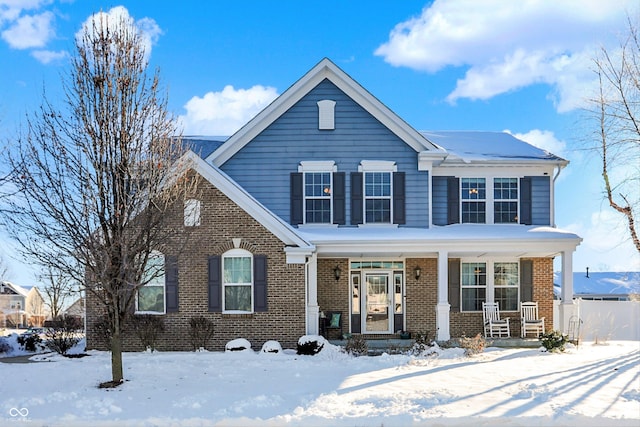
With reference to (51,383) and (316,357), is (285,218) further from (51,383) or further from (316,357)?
(51,383)

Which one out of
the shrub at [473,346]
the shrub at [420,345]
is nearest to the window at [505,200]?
the shrub at [473,346]

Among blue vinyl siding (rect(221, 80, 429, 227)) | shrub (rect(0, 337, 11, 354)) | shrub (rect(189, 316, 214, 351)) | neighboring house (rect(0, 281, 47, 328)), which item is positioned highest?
blue vinyl siding (rect(221, 80, 429, 227))

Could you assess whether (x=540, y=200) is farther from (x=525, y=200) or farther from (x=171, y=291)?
(x=171, y=291)

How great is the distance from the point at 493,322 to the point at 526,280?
1788 millimetres

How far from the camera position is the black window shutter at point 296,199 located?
1659 cm

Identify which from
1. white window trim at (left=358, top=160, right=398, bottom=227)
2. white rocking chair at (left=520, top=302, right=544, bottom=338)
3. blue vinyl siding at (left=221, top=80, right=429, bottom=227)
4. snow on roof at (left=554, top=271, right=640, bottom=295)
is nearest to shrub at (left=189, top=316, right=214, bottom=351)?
blue vinyl siding at (left=221, top=80, right=429, bottom=227)

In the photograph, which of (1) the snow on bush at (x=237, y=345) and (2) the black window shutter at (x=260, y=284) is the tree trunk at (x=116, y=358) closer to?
(1) the snow on bush at (x=237, y=345)

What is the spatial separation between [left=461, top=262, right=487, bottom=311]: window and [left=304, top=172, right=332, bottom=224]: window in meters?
4.70

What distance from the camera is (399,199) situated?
16.6 metres

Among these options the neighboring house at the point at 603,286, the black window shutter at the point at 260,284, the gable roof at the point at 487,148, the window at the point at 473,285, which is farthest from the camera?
the neighboring house at the point at 603,286

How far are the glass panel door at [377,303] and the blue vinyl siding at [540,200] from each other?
484 centimetres

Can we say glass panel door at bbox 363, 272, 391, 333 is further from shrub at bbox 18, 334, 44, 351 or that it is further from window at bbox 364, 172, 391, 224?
shrub at bbox 18, 334, 44, 351

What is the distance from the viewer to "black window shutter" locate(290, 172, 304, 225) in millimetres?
16594

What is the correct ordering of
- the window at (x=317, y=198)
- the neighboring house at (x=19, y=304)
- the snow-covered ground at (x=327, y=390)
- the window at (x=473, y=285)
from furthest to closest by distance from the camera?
the neighboring house at (x=19, y=304), the window at (x=473, y=285), the window at (x=317, y=198), the snow-covered ground at (x=327, y=390)
